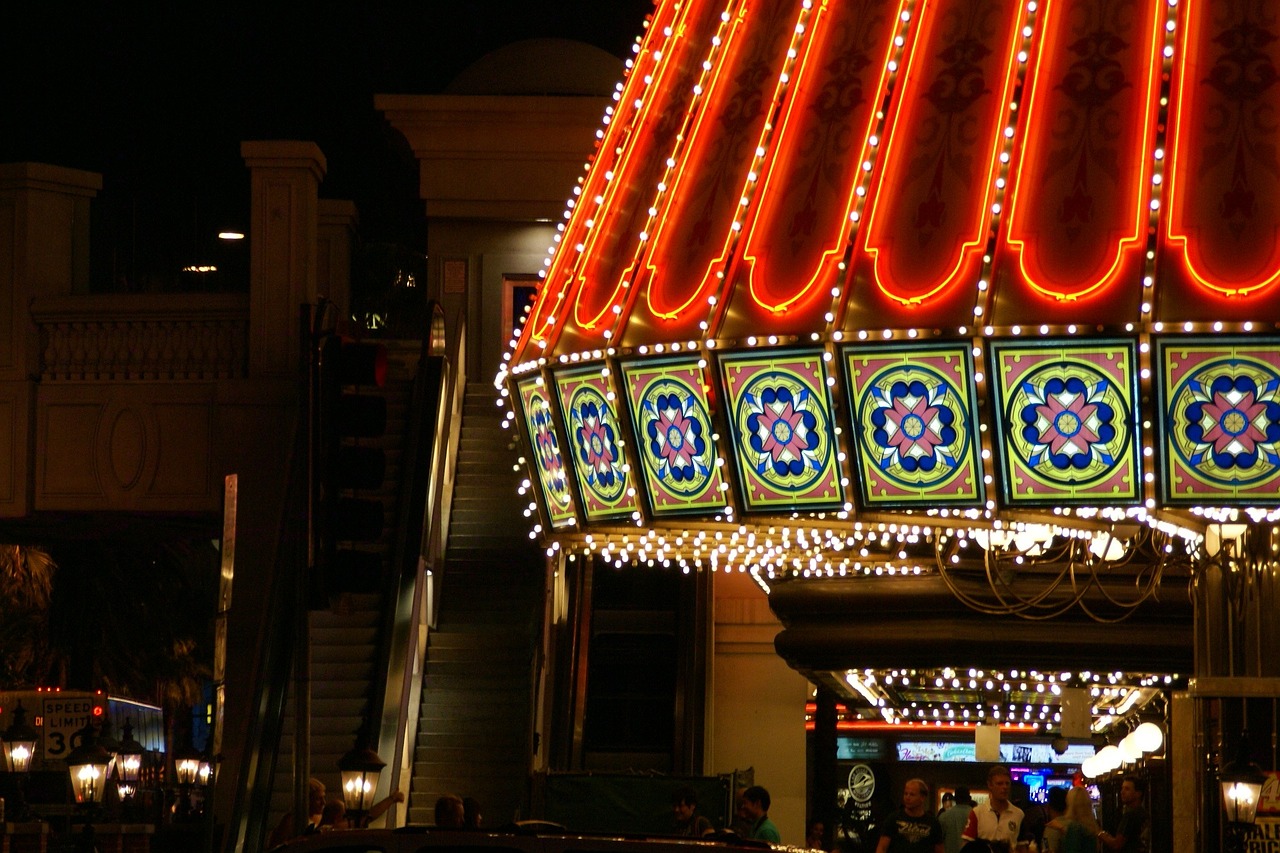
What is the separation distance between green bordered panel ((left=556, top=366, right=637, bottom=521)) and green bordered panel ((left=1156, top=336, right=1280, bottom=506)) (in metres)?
3.17

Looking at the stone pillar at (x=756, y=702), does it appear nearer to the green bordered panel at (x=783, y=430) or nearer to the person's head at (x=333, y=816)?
the person's head at (x=333, y=816)

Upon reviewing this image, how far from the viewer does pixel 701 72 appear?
12.2 metres

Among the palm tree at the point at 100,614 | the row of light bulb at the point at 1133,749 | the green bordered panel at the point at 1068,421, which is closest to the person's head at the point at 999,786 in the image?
the row of light bulb at the point at 1133,749

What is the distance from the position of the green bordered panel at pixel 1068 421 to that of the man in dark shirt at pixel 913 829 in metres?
4.17

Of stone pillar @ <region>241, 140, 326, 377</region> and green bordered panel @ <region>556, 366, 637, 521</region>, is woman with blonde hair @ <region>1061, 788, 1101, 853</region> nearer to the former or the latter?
green bordered panel @ <region>556, 366, 637, 521</region>

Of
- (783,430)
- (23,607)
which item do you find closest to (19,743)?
(783,430)

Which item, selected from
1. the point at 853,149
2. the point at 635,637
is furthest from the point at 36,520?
the point at 853,149

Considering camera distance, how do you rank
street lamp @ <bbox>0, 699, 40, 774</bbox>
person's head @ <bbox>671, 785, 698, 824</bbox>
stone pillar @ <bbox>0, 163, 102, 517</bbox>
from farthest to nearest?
1. stone pillar @ <bbox>0, 163, 102, 517</bbox>
2. street lamp @ <bbox>0, 699, 40, 774</bbox>
3. person's head @ <bbox>671, 785, 698, 824</bbox>

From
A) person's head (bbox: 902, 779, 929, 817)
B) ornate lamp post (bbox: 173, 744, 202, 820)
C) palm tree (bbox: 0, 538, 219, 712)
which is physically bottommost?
ornate lamp post (bbox: 173, 744, 202, 820)

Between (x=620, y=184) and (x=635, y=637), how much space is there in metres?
11.7

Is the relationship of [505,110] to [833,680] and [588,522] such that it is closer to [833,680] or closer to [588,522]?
[833,680]

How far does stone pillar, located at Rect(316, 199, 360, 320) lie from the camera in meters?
26.2

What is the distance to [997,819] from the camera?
16.1m

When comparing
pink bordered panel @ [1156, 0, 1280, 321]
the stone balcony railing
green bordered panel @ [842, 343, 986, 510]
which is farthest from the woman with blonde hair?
the stone balcony railing
